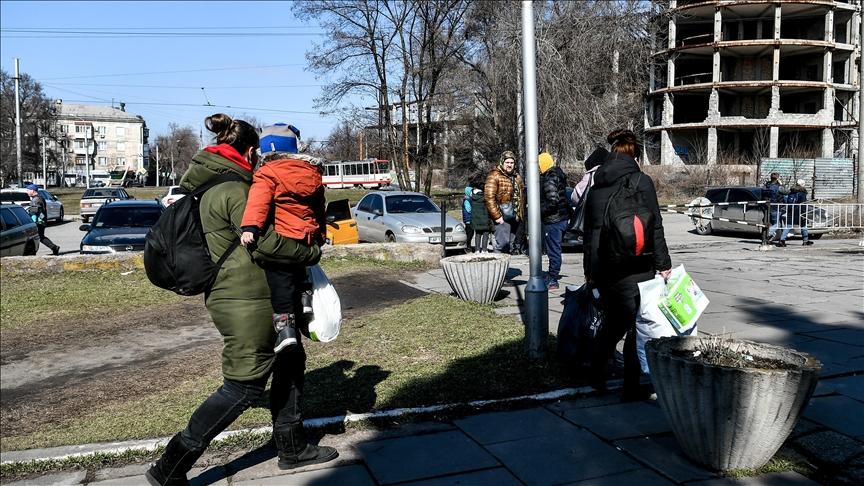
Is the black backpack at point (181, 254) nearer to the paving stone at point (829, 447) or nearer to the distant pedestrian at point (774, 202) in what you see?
the paving stone at point (829, 447)

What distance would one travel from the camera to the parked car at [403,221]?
54.2 ft

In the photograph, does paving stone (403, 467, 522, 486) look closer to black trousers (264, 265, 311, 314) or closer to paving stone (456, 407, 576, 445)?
paving stone (456, 407, 576, 445)

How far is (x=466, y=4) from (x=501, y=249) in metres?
31.6

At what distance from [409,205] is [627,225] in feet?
44.0

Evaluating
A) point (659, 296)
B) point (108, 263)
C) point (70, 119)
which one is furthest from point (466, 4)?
point (70, 119)

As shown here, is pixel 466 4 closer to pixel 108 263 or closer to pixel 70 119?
pixel 108 263

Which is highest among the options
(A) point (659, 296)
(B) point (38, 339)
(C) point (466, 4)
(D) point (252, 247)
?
(C) point (466, 4)

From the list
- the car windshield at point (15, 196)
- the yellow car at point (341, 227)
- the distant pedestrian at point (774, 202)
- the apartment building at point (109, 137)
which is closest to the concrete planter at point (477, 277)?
the yellow car at point (341, 227)

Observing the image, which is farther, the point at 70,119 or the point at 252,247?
the point at 70,119

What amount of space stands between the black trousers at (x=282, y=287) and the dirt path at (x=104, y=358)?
2709mm

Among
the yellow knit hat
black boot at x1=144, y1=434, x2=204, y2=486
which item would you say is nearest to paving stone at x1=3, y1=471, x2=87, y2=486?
black boot at x1=144, y1=434, x2=204, y2=486

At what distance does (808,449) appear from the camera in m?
4.05

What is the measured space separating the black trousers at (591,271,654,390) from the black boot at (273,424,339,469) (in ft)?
7.22

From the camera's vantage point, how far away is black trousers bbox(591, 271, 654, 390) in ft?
16.1
